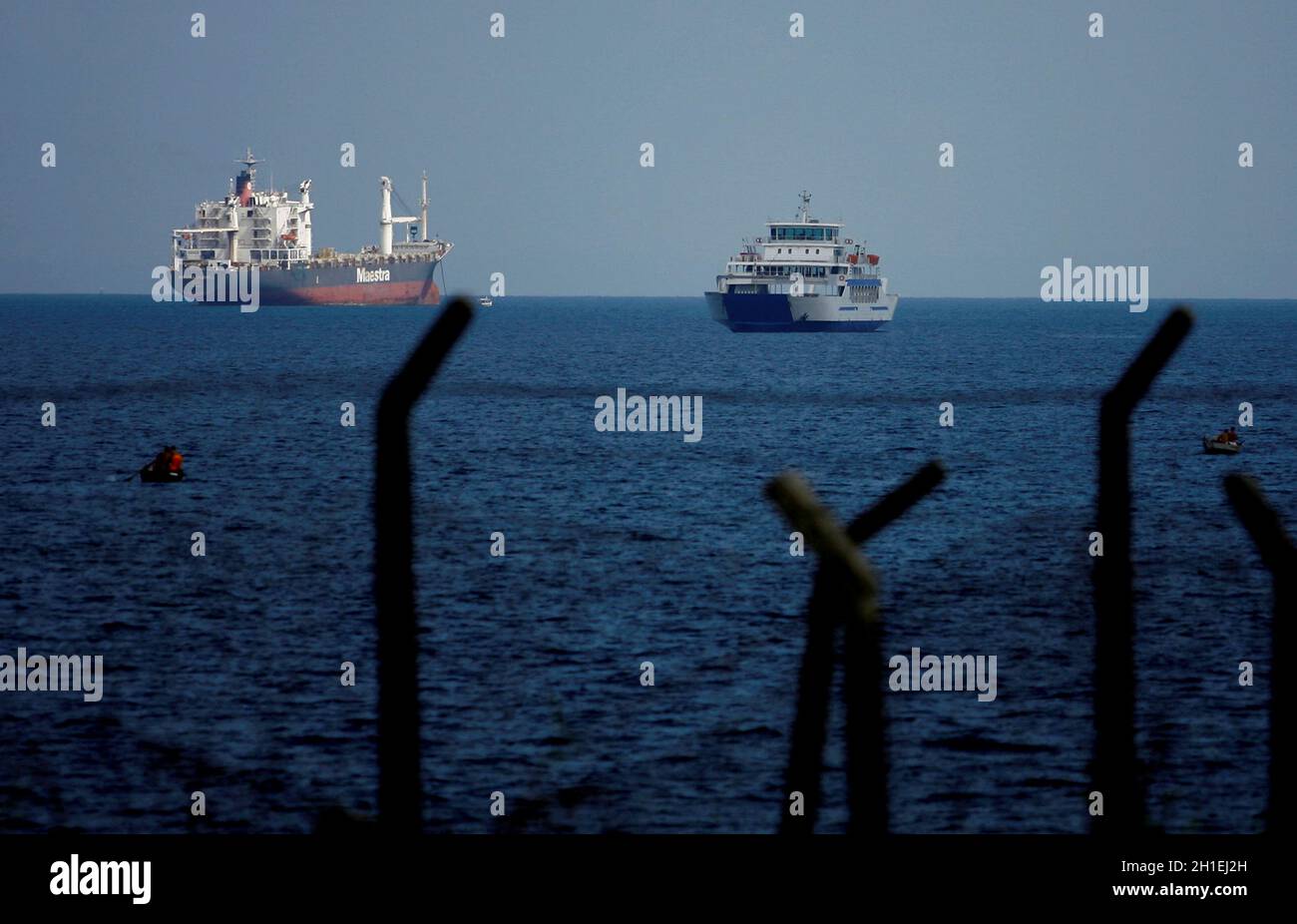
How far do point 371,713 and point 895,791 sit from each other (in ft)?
22.8

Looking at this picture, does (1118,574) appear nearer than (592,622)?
Yes

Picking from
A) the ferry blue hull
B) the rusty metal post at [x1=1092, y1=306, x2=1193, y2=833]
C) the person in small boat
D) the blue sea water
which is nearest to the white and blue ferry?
the ferry blue hull

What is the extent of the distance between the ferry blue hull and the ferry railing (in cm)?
13009

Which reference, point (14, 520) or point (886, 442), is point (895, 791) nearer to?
point (14, 520)

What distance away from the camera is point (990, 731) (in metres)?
19.8

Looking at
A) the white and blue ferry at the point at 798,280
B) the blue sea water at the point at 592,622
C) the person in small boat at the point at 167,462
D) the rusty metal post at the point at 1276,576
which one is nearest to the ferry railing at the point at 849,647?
the rusty metal post at the point at 1276,576

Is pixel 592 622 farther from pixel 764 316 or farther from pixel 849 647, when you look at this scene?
pixel 764 316

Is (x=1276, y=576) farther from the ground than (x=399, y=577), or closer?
closer

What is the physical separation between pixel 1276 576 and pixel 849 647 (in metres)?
2.65

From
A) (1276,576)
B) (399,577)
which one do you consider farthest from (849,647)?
(1276,576)

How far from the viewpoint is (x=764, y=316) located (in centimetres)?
14450

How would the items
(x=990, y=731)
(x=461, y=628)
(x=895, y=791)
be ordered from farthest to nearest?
(x=461, y=628), (x=990, y=731), (x=895, y=791)
